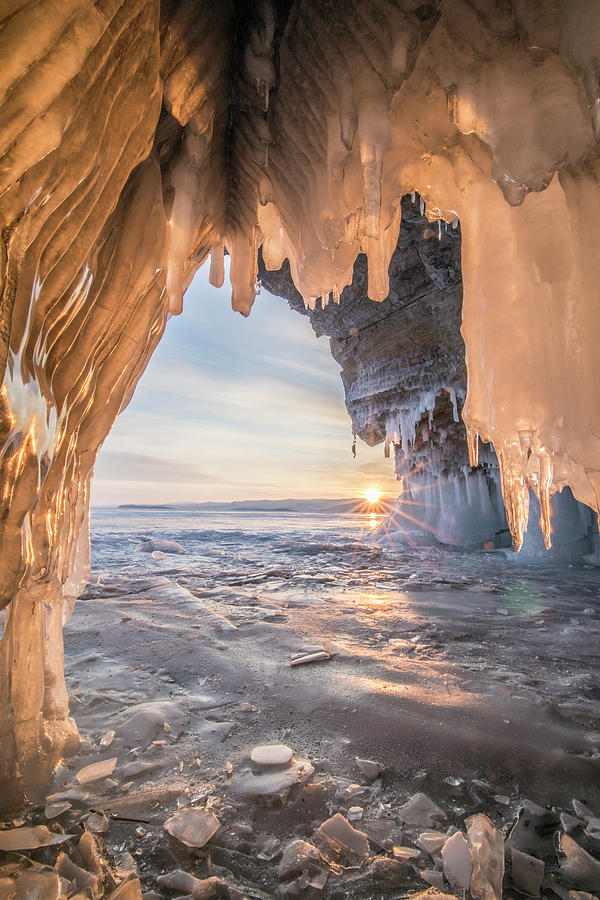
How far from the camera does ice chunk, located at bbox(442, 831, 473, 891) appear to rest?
3.96 ft

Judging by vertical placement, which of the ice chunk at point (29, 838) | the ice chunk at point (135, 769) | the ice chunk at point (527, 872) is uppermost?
the ice chunk at point (29, 838)

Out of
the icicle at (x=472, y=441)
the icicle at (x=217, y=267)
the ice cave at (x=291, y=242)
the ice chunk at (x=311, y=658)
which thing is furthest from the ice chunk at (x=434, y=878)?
the icicle at (x=217, y=267)

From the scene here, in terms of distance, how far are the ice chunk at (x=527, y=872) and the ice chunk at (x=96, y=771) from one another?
59.1 inches

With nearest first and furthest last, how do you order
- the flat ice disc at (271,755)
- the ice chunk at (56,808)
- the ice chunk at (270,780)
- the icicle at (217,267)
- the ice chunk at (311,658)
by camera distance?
the ice chunk at (56,808) → the ice chunk at (270,780) → the flat ice disc at (271,755) → the ice chunk at (311,658) → the icicle at (217,267)

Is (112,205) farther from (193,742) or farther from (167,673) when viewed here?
(167,673)

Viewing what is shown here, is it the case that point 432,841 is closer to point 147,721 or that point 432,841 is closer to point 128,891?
point 128,891

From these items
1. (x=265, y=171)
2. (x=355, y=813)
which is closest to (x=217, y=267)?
(x=265, y=171)

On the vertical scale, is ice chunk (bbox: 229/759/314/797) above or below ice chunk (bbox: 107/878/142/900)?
below

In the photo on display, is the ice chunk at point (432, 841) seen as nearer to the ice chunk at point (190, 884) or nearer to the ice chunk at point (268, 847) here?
the ice chunk at point (268, 847)

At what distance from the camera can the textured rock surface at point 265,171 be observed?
1.17 meters

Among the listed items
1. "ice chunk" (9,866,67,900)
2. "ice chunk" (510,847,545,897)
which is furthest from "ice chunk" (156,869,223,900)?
"ice chunk" (510,847,545,897)

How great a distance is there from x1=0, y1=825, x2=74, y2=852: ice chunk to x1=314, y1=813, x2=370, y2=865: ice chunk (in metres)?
0.83

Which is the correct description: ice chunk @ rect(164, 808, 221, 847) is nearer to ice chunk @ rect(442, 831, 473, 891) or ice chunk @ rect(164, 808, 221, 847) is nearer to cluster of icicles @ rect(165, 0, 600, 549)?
ice chunk @ rect(442, 831, 473, 891)

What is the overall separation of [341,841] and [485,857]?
0.45m
